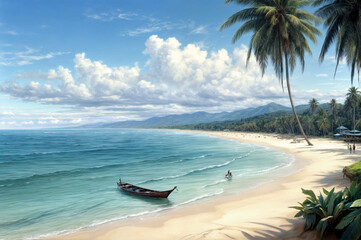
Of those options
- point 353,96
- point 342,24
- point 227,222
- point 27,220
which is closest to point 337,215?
point 227,222

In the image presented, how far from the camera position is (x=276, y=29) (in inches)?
1137

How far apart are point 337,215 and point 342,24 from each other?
1916 centimetres

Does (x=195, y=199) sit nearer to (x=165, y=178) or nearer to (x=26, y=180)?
(x=165, y=178)

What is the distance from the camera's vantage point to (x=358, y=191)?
583cm

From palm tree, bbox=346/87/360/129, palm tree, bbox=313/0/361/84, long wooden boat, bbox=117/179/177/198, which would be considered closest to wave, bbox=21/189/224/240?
long wooden boat, bbox=117/179/177/198

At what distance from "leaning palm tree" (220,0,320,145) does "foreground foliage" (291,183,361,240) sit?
2422cm

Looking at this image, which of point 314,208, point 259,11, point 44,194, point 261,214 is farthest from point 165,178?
point 259,11

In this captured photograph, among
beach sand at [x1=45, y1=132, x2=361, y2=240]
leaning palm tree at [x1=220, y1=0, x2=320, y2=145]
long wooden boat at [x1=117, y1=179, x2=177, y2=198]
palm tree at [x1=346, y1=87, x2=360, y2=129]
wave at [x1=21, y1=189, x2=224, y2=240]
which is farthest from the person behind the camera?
palm tree at [x1=346, y1=87, x2=360, y2=129]

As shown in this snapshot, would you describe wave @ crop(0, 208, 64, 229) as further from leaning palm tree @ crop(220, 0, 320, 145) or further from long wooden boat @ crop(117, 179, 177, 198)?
leaning palm tree @ crop(220, 0, 320, 145)

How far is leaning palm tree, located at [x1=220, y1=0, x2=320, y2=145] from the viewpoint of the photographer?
27.7 metres

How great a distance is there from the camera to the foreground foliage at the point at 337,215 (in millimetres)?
4891

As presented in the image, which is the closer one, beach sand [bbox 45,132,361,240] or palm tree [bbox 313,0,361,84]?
beach sand [bbox 45,132,361,240]

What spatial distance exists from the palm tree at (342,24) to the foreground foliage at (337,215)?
16265 millimetres

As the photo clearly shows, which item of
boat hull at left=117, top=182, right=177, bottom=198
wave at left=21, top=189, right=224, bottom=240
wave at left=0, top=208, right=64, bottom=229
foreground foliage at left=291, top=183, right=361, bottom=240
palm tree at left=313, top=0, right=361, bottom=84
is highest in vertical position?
palm tree at left=313, top=0, right=361, bottom=84
